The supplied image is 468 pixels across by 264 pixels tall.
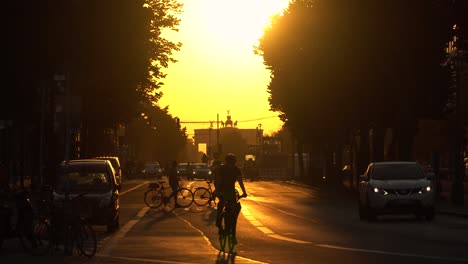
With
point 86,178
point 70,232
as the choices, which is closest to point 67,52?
point 86,178

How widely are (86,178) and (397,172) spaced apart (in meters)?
9.95

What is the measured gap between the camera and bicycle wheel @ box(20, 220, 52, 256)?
2206 cm

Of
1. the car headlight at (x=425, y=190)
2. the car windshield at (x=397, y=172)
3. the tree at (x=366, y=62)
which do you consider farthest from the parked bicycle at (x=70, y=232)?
the tree at (x=366, y=62)

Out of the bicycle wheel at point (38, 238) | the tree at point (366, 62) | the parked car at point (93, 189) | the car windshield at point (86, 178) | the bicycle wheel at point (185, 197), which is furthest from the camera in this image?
the tree at point (366, 62)

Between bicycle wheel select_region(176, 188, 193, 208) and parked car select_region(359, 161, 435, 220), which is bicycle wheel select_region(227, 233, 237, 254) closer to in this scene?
parked car select_region(359, 161, 435, 220)

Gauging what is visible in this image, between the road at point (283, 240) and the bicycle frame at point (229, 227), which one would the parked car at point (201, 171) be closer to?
the road at point (283, 240)

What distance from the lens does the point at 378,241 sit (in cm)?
2552

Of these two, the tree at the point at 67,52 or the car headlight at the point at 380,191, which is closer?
the car headlight at the point at 380,191

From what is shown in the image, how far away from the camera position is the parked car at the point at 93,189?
29375 millimetres

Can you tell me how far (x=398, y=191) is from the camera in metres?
34.8

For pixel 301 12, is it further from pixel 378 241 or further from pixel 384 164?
pixel 378 241

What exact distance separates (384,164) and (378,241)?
36.3 feet

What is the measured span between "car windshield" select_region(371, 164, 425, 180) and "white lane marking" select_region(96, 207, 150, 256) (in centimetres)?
710

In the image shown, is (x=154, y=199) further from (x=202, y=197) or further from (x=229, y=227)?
(x=229, y=227)
